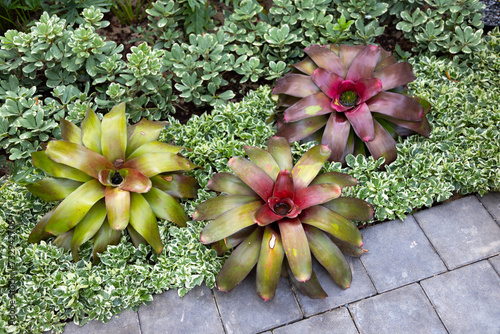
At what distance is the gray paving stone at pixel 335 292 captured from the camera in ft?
7.90

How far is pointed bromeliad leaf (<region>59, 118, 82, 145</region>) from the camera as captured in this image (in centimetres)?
251

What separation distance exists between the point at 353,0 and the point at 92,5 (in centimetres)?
189

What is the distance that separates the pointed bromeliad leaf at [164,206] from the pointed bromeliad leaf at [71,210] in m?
0.29

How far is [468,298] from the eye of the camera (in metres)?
2.41

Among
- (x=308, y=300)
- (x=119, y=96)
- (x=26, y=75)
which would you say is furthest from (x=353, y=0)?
(x=26, y=75)

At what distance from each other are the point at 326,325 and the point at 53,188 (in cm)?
170

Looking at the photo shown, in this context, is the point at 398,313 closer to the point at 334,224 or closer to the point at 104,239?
the point at 334,224

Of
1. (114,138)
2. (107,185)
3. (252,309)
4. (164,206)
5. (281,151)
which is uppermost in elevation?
(114,138)

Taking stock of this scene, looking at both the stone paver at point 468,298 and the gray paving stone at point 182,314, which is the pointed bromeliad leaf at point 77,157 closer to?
the gray paving stone at point 182,314

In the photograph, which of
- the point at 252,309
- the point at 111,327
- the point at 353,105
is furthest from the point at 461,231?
the point at 111,327

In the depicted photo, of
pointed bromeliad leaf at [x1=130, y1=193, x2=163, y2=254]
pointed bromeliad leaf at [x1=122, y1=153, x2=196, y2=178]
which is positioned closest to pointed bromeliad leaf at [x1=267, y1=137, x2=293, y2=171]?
pointed bromeliad leaf at [x1=122, y1=153, x2=196, y2=178]

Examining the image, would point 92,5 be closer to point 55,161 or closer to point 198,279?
point 55,161

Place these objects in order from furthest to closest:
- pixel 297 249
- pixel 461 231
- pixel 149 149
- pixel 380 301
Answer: pixel 461 231 → pixel 149 149 → pixel 380 301 → pixel 297 249

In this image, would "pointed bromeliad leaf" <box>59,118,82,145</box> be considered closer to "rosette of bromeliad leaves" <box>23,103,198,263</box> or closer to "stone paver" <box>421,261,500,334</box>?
"rosette of bromeliad leaves" <box>23,103,198,263</box>
